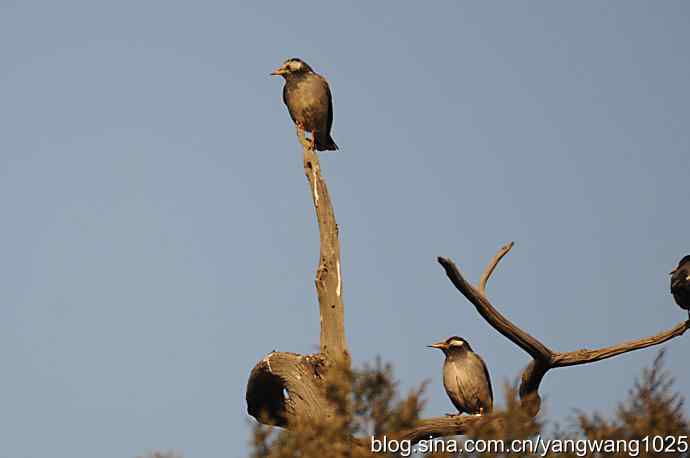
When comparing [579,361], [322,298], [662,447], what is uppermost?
[322,298]

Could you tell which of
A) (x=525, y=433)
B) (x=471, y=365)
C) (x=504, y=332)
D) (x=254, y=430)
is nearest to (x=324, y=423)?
(x=254, y=430)

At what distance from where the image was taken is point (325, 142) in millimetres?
14062

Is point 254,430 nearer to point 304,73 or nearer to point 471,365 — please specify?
point 471,365

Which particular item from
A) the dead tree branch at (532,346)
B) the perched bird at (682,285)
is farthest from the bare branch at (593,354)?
the perched bird at (682,285)

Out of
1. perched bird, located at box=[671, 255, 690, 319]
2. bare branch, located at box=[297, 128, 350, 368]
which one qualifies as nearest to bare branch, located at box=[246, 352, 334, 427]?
bare branch, located at box=[297, 128, 350, 368]

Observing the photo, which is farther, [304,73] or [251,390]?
[304,73]

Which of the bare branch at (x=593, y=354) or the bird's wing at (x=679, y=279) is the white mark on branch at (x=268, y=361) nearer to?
the bare branch at (x=593, y=354)

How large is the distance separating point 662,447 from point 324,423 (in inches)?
Answer: 84.9

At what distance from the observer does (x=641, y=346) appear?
9.73m

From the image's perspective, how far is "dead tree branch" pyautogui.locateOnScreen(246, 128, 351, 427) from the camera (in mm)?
9953

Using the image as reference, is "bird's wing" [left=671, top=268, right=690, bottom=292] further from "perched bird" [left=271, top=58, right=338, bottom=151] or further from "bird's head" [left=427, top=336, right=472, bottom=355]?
"perched bird" [left=271, top=58, right=338, bottom=151]

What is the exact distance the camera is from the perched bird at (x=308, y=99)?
44.4ft

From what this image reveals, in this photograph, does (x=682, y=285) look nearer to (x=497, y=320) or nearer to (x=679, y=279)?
(x=679, y=279)

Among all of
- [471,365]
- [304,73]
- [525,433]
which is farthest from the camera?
[304,73]
